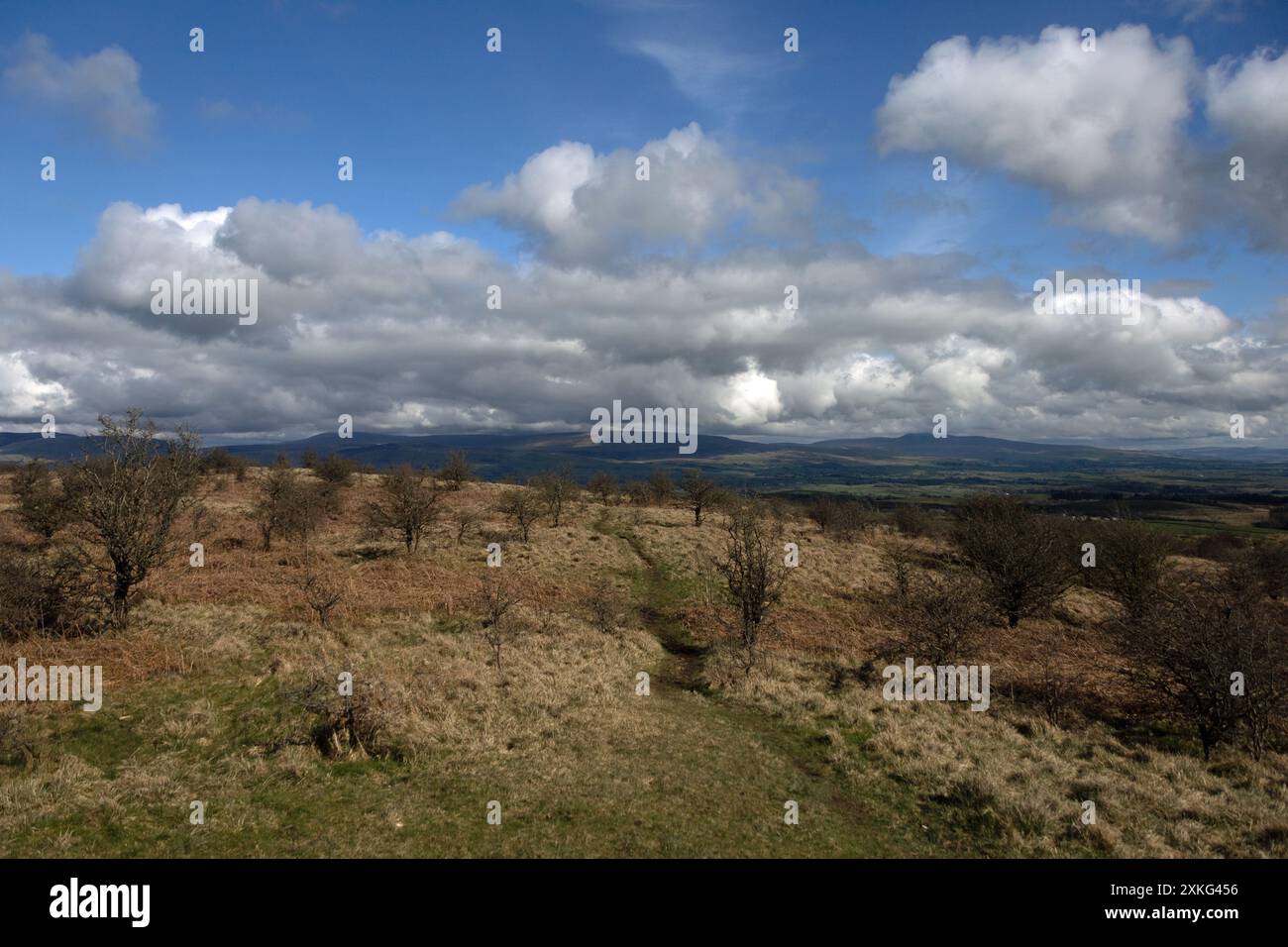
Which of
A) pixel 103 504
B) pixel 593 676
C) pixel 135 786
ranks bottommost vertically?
pixel 593 676

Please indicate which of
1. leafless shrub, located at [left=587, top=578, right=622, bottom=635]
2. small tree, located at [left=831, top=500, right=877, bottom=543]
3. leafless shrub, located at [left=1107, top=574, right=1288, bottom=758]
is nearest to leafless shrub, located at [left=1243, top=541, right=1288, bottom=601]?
leafless shrub, located at [left=1107, top=574, right=1288, bottom=758]

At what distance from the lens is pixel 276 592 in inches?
969

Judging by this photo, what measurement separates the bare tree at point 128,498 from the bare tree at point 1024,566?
1456 inches

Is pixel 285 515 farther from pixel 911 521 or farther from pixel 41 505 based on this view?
pixel 911 521

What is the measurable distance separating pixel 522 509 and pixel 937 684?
102 feet

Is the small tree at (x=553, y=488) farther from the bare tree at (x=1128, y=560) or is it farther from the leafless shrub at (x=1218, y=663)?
the leafless shrub at (x=1218, y=663)

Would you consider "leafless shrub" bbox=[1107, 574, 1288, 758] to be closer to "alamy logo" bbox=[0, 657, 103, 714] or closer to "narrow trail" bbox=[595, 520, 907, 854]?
"narrow trail" bbox=[595, 520, 907, 854]

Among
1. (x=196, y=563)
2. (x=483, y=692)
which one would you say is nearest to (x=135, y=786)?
(x=483, y=692)

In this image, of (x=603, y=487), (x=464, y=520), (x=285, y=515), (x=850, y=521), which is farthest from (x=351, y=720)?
(x=603, y=487)

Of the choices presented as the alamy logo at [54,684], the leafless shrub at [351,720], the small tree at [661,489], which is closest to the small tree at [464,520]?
the small tree at [661,489]
